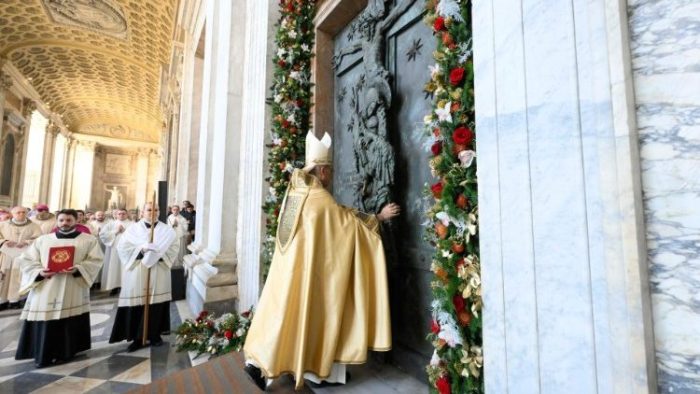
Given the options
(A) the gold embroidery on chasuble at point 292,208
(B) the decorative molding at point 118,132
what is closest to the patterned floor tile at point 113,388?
(A) the gold embroidery on chasuble at point 292,208

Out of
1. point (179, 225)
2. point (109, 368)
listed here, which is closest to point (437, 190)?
point (109, 368)

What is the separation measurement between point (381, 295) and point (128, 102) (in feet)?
91.6

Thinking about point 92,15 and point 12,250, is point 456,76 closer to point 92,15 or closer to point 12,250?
point 12,250

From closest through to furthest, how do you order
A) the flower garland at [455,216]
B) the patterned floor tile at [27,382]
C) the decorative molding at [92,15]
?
the flower garland at [455,216]
the patterned floor tile at [27,382]
the decorative molding at [92,15]

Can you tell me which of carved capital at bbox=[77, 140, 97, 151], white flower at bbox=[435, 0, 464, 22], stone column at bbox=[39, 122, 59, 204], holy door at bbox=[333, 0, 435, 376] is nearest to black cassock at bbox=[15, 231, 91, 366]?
holy door at bbox=[333, 0, 435, 376]

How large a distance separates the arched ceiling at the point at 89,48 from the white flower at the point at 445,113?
1346 centimetres

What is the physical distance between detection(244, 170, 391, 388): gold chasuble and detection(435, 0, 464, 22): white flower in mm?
1359

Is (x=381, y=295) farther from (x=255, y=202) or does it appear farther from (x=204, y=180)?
(x=204, y=180)

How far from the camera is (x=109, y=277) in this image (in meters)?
7.99

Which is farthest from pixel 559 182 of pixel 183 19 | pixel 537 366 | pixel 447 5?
pixel 183 19

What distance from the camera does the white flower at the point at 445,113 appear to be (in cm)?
168

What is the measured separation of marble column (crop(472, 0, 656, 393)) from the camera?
1.07 metres

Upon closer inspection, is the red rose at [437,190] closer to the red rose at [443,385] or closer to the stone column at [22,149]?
the red rose at [443,385]

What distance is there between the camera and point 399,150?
298cm
